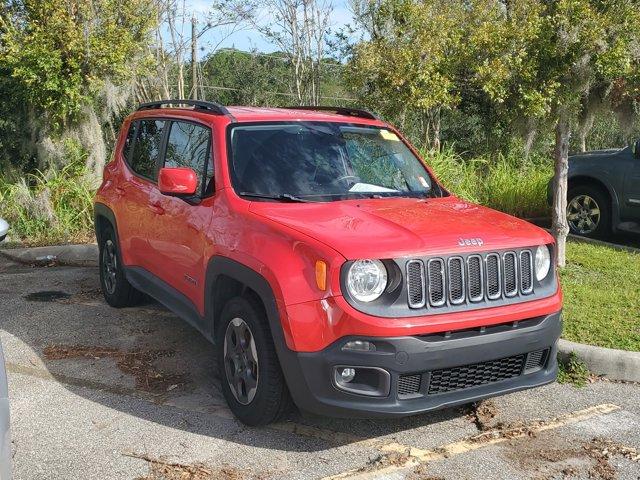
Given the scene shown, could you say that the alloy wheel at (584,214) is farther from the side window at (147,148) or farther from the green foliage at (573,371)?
the side window at (147,148)

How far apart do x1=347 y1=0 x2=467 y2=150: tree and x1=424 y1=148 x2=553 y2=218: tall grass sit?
1.16m

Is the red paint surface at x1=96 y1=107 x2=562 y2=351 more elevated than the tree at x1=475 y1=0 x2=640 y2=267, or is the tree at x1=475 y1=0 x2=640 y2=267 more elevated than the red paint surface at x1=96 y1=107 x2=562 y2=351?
the tree at x1=475 y1=0 x2=640 y2=267

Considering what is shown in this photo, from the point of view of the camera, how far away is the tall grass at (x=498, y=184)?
1020 cm

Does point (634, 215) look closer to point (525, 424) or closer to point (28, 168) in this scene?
point (525, 424)

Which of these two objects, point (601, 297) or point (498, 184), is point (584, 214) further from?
point (601, 297)

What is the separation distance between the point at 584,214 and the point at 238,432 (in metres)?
6.94

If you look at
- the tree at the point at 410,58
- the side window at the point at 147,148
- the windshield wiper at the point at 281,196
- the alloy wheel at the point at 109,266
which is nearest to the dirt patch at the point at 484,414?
the windshield wiper at the point at 281,196

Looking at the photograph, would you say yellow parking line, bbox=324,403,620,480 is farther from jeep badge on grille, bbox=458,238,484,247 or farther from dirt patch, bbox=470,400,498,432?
jeep badge on grille, bbox=458,238,484,247

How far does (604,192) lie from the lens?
9.32 m

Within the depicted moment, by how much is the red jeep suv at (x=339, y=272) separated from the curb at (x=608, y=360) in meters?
1.07

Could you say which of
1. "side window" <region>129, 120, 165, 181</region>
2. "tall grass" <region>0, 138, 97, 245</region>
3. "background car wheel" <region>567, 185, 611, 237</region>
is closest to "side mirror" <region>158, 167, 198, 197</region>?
"side window" <region>129, 120, 165, 181</region>

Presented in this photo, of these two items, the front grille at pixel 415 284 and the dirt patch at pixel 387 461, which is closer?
the front grille at pixel 415 284

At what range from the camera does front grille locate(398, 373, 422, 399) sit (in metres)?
3.47

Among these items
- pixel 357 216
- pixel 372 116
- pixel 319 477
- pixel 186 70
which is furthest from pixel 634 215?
pixel 186 70
